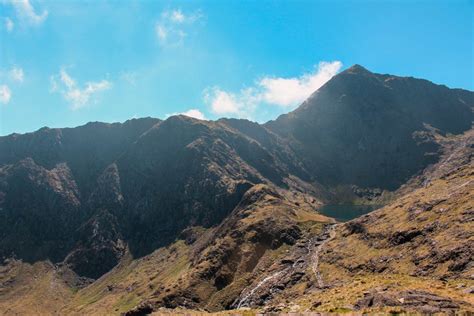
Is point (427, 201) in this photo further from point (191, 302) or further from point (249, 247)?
point (191, 302)

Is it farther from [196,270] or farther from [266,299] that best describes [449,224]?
[196,270]

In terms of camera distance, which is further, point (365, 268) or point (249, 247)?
point (249, 247)

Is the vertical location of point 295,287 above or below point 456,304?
below

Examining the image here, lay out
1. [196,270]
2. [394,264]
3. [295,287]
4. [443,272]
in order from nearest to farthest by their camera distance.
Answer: [443,272], [394,264], [295,287], [196,270]

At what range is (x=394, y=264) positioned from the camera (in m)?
117

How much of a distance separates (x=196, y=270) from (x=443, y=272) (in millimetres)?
113216

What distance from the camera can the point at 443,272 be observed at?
312 ft

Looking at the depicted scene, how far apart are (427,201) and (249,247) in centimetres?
8218

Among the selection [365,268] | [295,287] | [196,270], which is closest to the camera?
[365,268]

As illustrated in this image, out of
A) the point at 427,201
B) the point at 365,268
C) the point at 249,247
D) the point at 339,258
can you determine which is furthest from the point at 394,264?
the point at 249,247

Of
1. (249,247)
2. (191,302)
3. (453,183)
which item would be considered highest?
(453,183)

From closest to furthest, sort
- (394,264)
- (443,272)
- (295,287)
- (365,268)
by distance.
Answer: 1. (443,272)
2. (394,264)
3. (365,268)
4. (295,287)

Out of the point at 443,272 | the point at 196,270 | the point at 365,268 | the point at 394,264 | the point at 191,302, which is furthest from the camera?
the point at 196,270

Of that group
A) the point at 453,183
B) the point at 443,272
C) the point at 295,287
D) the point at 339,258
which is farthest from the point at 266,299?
the point at 453,183
